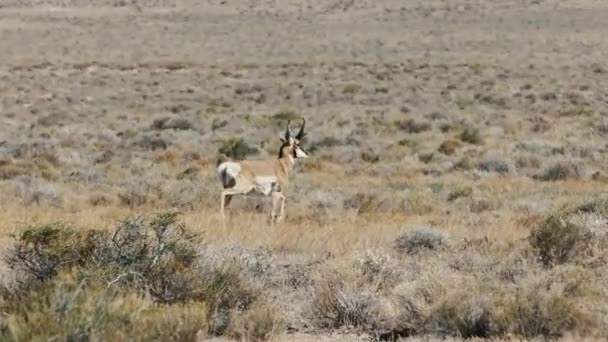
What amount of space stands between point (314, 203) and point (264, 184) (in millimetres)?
2070

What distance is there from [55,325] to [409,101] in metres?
30.8

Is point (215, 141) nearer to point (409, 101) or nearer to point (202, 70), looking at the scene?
point (409, 101)

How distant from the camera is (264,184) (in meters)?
12.1

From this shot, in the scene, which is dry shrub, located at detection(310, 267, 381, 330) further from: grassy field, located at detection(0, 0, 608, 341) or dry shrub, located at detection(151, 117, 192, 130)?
dry shrub, located at detection(151, 117, 192, 130)

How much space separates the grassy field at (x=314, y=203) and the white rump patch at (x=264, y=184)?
0.39m

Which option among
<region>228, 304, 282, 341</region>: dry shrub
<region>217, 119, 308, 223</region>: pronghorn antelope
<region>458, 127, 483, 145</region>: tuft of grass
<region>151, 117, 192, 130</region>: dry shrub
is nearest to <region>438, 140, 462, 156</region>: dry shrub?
<region>458, 127, 483, 145</region>: tuft of grass

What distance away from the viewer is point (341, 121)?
27.6 m

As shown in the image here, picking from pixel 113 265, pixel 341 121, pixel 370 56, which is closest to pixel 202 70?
pixel 370 56

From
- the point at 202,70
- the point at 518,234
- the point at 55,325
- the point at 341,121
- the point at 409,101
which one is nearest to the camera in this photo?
the point at 55,325

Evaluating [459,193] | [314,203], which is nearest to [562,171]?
[459,193]

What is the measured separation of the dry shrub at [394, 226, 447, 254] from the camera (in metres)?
9.55

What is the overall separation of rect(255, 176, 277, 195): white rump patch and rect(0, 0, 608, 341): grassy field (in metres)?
0.39

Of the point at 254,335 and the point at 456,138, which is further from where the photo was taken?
the point at 456,138

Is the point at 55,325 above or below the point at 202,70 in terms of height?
above
